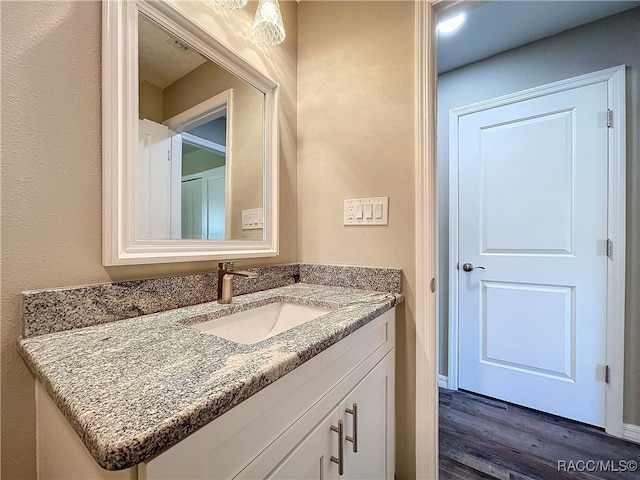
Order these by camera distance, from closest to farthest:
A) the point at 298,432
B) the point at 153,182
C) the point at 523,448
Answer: the point at 298,432 → the point at 153,182 → the point at 523,448

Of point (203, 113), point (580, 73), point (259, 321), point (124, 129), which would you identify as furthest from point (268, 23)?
point (580, 73)

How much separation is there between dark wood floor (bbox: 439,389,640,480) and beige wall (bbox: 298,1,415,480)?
1.62ft

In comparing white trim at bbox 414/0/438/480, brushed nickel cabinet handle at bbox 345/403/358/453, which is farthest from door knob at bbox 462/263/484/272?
brushed nickel cabinet handle at bbox 345/403/358/453

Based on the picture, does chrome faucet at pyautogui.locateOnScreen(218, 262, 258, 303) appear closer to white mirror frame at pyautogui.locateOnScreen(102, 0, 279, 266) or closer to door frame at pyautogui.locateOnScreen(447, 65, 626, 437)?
white mirror frame at pyautogui.locateOnScreen(102, 0, 279, 266)

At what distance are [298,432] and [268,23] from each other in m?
1.33

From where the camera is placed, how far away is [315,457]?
59 cm

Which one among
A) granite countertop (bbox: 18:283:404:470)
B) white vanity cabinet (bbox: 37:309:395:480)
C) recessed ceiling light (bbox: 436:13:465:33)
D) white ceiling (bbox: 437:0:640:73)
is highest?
white ceiling (bbox: 437:0:640:73)

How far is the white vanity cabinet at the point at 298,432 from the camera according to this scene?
0.36 meters

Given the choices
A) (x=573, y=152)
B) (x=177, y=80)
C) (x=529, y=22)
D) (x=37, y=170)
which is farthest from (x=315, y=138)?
(x=573, y=152)

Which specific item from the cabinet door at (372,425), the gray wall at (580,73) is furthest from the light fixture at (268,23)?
the gray wall at (580,73)

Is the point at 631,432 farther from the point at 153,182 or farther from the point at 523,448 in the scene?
the point at 153,182

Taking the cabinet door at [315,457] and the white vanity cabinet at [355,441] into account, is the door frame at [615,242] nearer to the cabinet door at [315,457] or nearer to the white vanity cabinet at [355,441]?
the white vanity cabinet at [355,441]

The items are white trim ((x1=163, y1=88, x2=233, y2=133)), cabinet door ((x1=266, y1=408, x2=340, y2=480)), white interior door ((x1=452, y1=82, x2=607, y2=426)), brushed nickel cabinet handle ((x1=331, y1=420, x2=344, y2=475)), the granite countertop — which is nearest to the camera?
the granite countertop

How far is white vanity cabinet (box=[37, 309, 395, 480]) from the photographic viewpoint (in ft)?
1.20
